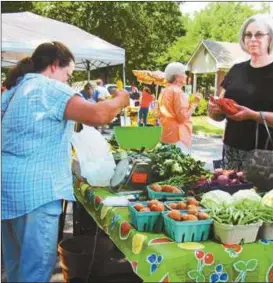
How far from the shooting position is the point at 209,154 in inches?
389

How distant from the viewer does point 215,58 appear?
25922mm

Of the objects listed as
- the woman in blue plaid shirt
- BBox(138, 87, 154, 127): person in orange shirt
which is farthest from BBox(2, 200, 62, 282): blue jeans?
BBox(138, 87, 154, 127): person in orange shirt

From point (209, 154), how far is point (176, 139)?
219 inches

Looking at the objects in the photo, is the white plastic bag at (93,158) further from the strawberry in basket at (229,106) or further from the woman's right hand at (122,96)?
the strawberry in basket at (229,106)

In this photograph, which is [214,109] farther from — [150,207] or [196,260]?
[196,260]

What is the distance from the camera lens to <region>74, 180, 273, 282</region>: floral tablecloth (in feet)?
5.64

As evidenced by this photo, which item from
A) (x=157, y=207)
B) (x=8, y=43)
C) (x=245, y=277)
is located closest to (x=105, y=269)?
(x=157, y=207)

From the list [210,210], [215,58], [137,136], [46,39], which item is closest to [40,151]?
[210,210]

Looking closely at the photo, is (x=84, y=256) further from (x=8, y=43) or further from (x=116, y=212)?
(x=8, y=43)

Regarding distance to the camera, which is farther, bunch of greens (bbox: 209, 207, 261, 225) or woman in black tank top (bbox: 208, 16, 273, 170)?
woman in black tank top (bbox: 208, 16, 273, 170)

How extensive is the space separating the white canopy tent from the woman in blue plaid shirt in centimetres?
517

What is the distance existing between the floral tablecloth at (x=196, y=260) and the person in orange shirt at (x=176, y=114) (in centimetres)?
254

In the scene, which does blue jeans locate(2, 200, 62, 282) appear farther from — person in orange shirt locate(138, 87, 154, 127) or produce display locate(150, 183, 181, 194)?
person in orange shirt locate(138, 87, 154, 127)

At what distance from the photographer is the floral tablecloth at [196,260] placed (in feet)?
5.64
